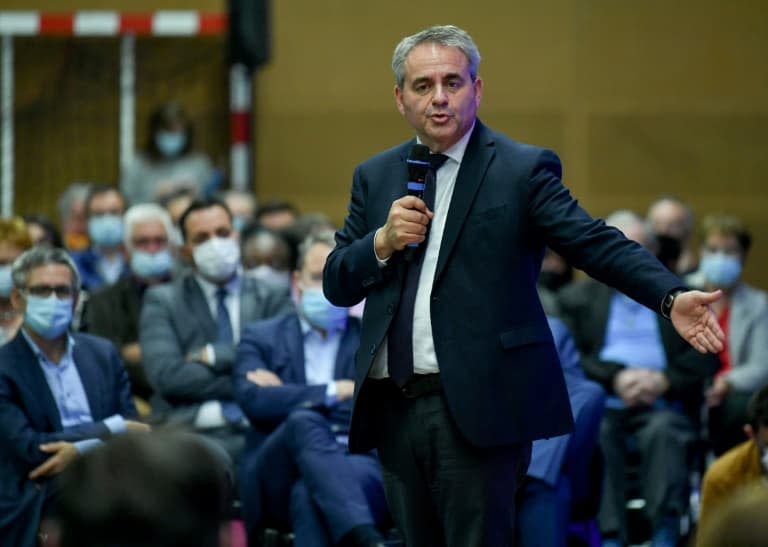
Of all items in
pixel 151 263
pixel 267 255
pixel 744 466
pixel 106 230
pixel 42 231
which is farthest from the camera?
pixel 106 230

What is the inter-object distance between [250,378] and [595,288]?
1.70 metres

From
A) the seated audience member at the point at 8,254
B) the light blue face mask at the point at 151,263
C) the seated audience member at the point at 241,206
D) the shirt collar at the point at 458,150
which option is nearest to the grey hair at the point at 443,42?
the shirt collar at the point at 458,150

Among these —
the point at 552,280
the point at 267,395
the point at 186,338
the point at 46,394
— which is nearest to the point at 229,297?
the point at 186,338

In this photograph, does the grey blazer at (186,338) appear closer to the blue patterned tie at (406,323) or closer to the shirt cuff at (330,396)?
the shirt cuff at (330,396)

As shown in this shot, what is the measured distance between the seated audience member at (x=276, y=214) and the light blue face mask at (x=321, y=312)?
2.03m

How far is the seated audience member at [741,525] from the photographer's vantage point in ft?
5.06

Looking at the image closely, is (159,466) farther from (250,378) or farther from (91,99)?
(91,99)

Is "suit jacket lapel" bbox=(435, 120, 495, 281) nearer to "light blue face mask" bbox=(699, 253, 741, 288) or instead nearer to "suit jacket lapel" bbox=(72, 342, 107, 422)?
"suit jacket lapel" bbox=(72, 342, 107, 422)

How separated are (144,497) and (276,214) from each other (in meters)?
5.90

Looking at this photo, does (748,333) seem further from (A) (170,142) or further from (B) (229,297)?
(A) (170,142)

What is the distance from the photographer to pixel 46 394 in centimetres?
471

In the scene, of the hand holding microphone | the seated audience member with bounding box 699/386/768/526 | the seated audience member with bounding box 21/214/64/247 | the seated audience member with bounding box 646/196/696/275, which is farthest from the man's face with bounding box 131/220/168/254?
the hand holding microphone

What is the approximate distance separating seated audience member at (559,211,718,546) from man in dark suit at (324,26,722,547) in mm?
2091

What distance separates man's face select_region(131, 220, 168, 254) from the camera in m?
6.31
